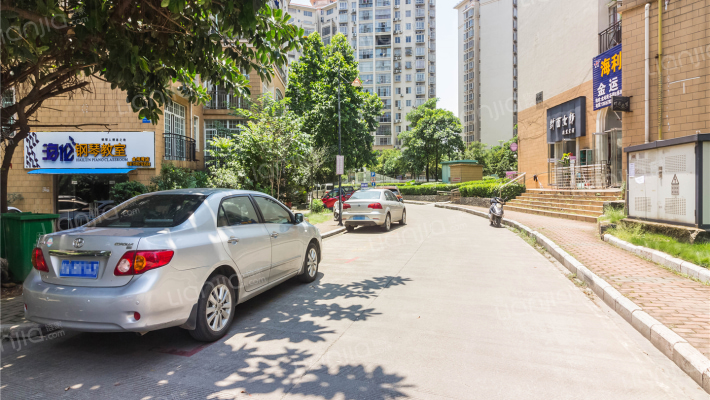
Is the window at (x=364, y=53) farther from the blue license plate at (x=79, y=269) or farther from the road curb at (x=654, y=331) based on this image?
the blue license plate at (x=79, y=269)

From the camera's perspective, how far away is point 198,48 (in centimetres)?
629

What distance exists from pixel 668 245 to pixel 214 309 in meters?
8.05

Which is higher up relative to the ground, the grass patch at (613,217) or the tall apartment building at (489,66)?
the tall apartment building at (489,66)

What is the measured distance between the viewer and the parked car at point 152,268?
371 cm

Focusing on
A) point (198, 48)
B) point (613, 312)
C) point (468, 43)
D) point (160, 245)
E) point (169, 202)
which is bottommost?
point (613, 312)

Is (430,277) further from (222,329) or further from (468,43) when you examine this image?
(468,43)

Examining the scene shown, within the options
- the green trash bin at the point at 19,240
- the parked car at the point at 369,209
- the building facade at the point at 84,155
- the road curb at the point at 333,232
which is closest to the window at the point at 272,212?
the green trash bin at the point at 19,240

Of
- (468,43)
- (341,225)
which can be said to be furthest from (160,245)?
(468,43)

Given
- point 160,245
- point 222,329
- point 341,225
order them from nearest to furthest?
point 160,245 → point 222,329 → point 341,225

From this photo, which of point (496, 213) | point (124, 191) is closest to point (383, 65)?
point (496, 213)

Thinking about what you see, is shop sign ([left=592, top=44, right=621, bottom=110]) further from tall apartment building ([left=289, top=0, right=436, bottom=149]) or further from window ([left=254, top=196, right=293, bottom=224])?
tall apartment building ([left=289, top=0, right=436, bottom=149])

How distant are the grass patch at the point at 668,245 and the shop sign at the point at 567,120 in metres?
12.3

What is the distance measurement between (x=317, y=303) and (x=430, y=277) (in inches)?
96.6

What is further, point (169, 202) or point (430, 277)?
point (430, 277)
